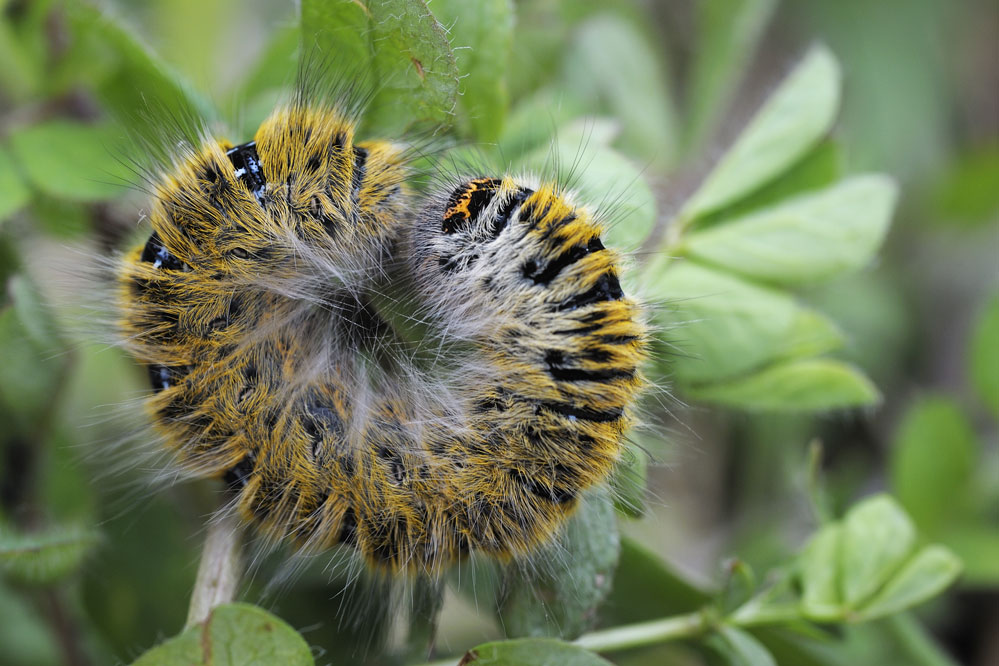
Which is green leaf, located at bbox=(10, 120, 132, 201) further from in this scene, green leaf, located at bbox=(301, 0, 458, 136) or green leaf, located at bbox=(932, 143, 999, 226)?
green leaf, located at bbox=(932, 143, 999, 226)

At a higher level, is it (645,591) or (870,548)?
(870,548)

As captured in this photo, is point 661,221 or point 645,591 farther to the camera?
point 661,221

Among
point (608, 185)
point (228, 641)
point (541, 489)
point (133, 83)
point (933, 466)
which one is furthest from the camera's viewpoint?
point (933, 466)

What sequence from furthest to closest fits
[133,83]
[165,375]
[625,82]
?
[625,82], [133,83], [165,375]

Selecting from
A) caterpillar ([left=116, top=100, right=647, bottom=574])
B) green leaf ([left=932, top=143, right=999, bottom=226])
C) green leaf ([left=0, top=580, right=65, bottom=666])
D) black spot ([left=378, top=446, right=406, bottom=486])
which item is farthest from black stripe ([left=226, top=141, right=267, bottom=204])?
green leaf ([left=932, top=143, right=999, bottom=226])

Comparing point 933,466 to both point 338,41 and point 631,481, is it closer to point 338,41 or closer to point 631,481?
point 631,481

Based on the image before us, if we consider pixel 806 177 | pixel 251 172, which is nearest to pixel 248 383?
pixel 251 172
